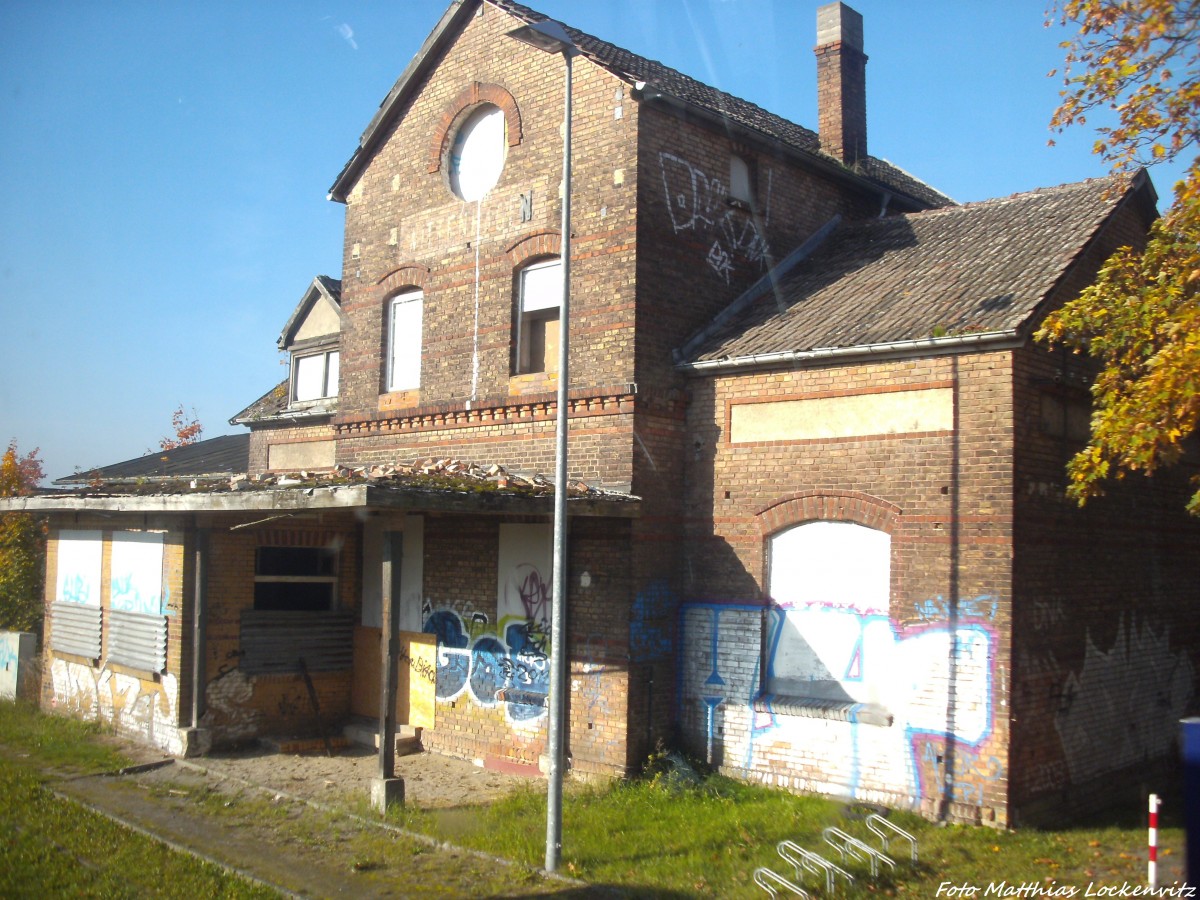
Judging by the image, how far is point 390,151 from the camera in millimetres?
15984

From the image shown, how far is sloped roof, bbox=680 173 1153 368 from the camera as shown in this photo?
10.9m

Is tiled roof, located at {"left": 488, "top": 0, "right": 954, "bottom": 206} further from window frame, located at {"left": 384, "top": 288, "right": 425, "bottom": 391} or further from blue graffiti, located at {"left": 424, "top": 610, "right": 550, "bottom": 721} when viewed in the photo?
blue graffiti, located at {"left": 424, "top": 610, "right": 550, "bottom": 721}

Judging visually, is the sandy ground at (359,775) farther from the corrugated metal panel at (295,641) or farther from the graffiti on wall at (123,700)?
the corrugated metal panel at (295,641)

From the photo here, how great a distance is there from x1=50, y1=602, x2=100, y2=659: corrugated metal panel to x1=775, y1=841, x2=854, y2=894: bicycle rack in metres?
10.8

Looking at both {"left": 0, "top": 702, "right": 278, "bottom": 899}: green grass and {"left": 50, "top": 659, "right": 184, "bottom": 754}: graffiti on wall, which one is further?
{"left": 50, "top": 659, "right": 184, "bottom": 754}: graffiti on wall

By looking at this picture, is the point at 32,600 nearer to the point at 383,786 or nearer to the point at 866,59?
the point at 383,786

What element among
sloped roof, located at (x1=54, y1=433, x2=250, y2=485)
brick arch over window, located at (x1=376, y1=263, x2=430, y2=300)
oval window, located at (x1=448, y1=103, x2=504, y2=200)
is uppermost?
oval window, located at (x1=448, y1=103, x2=504, y2=200)

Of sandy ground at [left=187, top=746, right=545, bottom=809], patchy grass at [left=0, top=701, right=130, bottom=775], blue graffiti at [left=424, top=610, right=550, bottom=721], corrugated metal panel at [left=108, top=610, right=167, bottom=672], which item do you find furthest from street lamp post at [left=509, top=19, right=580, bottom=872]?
corrugated metal panel at [left=108, top=610, right=167, bottom=672]

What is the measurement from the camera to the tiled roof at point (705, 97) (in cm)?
1386

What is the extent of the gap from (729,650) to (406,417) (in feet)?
19.3

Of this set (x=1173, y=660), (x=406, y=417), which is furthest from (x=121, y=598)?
(x=1173, y=660)

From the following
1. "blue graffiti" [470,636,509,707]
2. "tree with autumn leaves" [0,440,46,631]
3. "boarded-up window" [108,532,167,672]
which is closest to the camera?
"blue graffiti" [470,636,509,707]

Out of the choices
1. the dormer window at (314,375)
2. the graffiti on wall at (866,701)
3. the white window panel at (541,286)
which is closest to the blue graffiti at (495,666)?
the graffiti on wall at (866,701)

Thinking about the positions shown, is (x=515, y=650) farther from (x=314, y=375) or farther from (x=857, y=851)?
(x=314, y=375)
